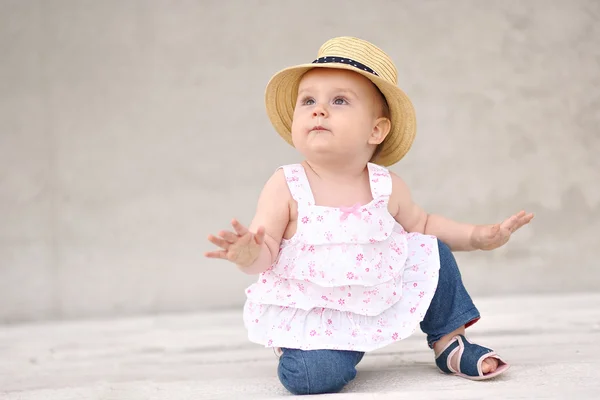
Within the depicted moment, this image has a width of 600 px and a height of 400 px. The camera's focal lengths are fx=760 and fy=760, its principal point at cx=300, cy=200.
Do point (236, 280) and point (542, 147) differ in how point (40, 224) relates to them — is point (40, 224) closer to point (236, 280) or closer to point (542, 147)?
point (236, 280)

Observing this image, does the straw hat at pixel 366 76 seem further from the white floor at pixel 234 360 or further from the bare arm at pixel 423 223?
the white floor at pixel 234 360

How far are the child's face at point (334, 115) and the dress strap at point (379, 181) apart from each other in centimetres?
4

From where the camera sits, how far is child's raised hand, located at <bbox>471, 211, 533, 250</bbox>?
61.4 inches

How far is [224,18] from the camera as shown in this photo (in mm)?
2736

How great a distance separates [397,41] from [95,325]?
1446mm

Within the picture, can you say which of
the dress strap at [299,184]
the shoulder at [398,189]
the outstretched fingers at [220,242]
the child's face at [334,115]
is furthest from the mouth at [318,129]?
the outstretched fingers at [220,242]

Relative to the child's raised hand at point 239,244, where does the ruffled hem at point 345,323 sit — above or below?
below

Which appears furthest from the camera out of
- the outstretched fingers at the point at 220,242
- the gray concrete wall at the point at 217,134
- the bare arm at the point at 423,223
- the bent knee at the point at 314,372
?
the gray concrete wall at the point at 217,134

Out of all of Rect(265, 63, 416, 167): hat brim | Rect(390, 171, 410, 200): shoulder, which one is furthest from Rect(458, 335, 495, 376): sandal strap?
Rect(265, 63, 416, 167): hat brim

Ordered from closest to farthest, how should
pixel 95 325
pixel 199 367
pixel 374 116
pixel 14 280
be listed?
pixel 374 116
pixel 199 367
pixel 95 325
pixel 14 280

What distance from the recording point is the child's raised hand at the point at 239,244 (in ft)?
4.24

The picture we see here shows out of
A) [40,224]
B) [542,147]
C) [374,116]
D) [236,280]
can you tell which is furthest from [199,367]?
[542,147]

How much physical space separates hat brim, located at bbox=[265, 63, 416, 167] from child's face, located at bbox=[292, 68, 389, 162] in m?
0.03

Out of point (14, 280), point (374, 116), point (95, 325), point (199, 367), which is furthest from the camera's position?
point (14, 280)
